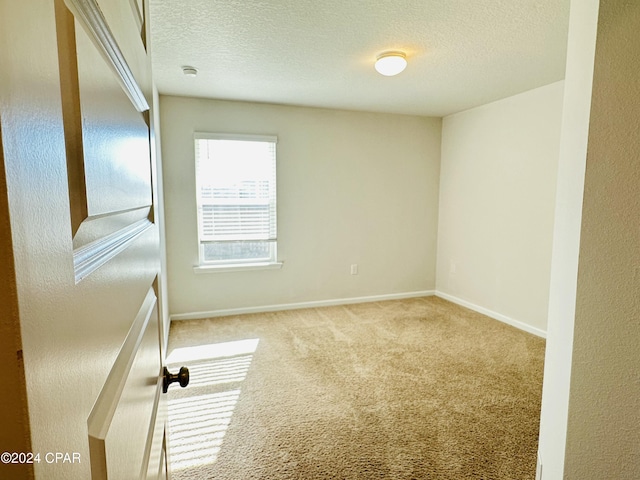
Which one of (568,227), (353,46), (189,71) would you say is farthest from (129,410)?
(189,71)

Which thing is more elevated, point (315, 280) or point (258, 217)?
point (258, 217)

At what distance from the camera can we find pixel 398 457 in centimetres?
174

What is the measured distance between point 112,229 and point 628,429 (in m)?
1.19

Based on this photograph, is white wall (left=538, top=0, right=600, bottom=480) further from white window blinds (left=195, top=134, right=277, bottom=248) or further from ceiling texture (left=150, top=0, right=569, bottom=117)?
white window blinds (left=195, top=134, right=277, bottom=248)

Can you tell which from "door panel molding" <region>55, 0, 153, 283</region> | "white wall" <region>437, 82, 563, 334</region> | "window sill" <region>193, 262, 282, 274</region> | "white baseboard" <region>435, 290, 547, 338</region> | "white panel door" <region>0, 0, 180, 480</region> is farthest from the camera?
"window sill" <region>193, 262, 282, 274</region>

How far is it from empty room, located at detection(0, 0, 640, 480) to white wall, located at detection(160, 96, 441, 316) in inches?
1.1

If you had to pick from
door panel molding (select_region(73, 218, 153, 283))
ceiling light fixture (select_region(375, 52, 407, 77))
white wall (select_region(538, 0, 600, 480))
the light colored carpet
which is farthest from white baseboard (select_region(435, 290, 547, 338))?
door panel molding (select_region(73, 218, 153, 283))

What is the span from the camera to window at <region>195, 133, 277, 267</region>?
3697 mm

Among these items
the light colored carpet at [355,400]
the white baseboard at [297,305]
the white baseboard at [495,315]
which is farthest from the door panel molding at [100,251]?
the white baseboard at [495,315]

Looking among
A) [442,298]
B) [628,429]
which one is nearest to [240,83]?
[628,429]

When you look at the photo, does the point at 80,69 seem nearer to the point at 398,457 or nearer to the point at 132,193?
the point at 132,193

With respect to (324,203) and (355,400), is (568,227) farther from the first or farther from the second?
(324,203)

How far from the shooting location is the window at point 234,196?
12.1ft

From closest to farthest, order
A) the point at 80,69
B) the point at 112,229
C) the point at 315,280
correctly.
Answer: the point at 80,69 → the point at 112,229 → the point at 315,280
